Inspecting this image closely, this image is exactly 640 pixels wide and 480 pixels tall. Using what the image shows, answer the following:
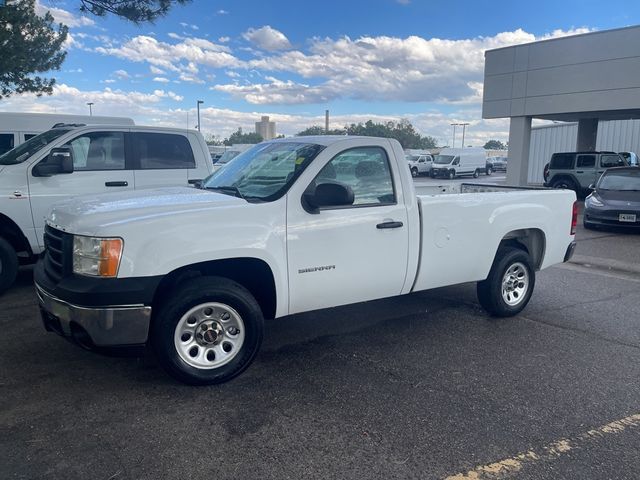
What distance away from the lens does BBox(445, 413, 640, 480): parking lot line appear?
298 cm

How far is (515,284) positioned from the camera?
598 cm

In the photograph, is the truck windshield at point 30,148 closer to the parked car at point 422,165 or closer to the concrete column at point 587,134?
the concrete column at point 587,134

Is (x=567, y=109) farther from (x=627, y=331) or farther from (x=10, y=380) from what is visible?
(x=10, y=380)

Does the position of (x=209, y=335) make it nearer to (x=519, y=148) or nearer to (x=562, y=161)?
(x=562, y=161)

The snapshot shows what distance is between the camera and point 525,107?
22594 millimetres

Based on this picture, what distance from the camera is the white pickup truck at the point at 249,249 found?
3660 millimetres

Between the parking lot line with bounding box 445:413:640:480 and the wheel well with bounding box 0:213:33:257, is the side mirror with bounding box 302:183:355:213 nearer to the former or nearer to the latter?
the parking lot line with bounding box 445:413:640:480

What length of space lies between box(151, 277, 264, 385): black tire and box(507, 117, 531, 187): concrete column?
21.4 metres

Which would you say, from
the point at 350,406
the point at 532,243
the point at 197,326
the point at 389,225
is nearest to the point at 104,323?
the point at 197,326

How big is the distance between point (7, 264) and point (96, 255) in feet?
11.3

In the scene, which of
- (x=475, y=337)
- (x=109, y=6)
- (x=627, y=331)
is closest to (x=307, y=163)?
(x=475, y=337)

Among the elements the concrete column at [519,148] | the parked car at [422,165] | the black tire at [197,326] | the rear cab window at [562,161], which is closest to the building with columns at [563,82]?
the concrete column at [519,148]

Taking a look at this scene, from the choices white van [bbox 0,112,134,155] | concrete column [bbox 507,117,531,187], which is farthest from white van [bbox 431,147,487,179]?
white van [bbox 0,112,134,155]

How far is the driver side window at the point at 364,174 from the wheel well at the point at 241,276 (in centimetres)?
96
